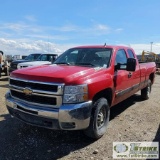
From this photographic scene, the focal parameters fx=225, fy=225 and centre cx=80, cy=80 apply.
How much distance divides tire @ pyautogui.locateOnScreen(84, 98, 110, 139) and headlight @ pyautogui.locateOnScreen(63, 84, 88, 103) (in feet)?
1.62

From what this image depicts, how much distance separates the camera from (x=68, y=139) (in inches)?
179

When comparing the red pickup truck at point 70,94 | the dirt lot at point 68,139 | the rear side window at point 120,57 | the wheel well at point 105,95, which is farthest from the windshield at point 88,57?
the dirt lot at point 68,139

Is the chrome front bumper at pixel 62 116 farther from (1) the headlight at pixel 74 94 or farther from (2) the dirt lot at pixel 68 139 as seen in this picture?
(2) the dirt lot at pixel 68 139

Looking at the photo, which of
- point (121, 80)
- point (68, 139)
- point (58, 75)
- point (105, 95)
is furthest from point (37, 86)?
point (121, 80)

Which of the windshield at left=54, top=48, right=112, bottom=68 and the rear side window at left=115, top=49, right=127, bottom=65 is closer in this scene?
the windshield at left=54, top=48, right=112, bottom=68

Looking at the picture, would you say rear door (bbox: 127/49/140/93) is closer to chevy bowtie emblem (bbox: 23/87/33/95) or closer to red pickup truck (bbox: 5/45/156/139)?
red pickup truck (bbox: 5/45/156/139)

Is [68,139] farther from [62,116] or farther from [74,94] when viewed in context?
[74,94]

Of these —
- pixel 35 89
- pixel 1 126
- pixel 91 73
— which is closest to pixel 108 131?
pixel 91 73

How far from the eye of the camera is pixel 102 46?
579 centimetres

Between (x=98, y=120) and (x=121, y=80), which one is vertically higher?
(x=121, y=80)

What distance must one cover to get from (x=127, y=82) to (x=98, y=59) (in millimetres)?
1116

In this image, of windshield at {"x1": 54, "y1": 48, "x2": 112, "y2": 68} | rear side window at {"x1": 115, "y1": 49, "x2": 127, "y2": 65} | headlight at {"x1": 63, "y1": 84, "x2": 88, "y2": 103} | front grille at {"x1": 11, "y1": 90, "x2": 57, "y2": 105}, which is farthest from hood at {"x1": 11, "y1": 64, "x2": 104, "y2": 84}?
rear side window at {"x1": 115, "y1": 49, "x2": 127, "y2": 65}

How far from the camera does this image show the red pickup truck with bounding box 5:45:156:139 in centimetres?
383

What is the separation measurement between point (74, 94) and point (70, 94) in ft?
0.22
